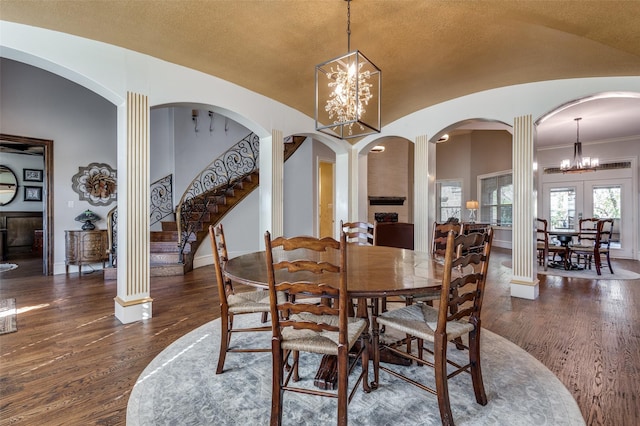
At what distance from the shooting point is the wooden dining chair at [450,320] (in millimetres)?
1553

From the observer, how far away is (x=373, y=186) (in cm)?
841

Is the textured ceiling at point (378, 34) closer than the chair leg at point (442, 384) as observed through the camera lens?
No

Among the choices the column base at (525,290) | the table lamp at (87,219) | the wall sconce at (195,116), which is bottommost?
the column base at (525,290)

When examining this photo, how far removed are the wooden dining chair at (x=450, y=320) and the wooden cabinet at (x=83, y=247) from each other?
5.44 metres

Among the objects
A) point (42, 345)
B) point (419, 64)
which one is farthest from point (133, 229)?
point (419, 64)

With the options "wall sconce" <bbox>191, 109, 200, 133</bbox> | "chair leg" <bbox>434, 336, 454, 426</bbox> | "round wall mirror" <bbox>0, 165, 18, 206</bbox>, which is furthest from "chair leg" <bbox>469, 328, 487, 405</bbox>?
"round wall mirror" <bbox>0, 165, 18, 206</bbox>

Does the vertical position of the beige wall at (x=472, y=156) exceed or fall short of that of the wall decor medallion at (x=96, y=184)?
it exceeds it

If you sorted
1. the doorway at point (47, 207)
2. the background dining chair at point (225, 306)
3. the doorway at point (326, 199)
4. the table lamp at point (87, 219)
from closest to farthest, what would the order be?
the background dining chair at point (225, 306) < the doorway at point (47, 207) < the table lamp at point (87, 219) < the doorway at point (326, 199)

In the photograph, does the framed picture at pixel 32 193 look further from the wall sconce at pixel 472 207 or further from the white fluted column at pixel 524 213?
the wall sconce at pixel 472 207

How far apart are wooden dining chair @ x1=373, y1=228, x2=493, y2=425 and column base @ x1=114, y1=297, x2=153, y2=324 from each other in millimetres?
2400

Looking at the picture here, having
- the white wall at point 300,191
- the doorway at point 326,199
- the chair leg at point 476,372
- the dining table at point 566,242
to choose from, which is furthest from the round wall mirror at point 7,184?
the dining table at point 566,242

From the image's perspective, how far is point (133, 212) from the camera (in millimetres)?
3105

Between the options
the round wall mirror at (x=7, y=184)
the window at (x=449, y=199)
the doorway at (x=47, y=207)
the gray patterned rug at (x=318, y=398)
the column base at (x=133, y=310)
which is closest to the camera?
the gray patterned rug at (x=318, y=398)

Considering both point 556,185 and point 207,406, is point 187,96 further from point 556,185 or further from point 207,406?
point 556,185
